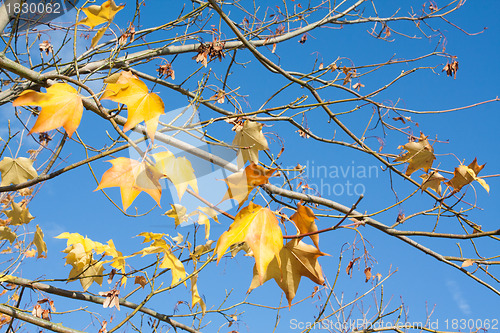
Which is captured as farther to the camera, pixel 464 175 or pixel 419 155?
pixel 419 155

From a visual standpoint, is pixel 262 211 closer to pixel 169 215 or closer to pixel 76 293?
pixel 169 215

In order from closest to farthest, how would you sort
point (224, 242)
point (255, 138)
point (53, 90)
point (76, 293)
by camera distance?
point (224, 242) < point (53, 90) < point (255, 138) < point (76, 293)

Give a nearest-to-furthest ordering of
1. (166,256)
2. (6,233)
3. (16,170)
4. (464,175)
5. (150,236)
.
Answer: (464,175) < (166,256) < (150,236) < (16,170) < (6,233)

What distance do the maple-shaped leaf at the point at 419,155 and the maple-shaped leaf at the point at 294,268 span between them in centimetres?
73

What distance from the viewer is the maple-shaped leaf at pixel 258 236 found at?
0.90 m

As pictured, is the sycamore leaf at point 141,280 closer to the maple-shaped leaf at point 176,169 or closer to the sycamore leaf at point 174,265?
the sycamore leaf at point 174,265

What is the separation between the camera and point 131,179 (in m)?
1.07

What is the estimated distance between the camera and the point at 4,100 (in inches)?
83.2

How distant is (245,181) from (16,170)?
125 cm

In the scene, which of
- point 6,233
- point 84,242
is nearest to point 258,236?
point 84,242

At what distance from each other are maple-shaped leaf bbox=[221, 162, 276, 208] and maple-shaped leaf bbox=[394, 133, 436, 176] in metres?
0.77

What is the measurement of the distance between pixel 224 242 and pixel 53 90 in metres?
0.63

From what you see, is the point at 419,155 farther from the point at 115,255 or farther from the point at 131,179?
the point at 115,255

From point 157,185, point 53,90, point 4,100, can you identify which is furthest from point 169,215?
point 4,100
